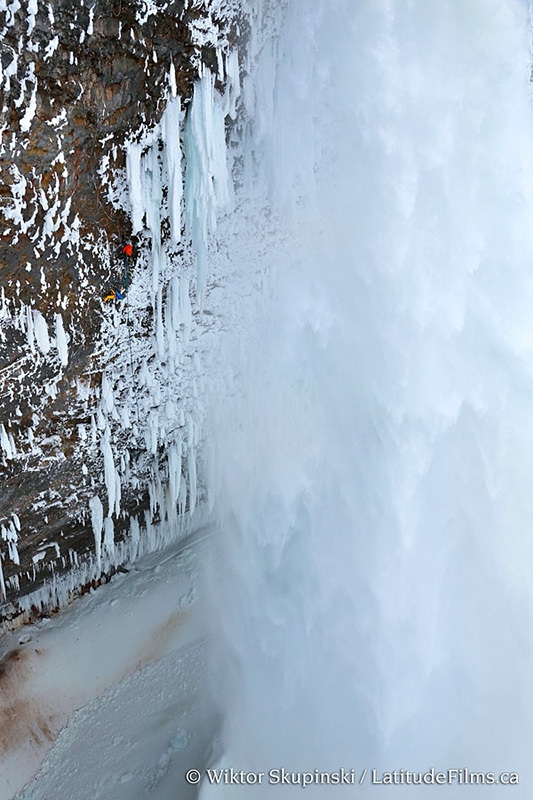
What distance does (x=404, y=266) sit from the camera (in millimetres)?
5344

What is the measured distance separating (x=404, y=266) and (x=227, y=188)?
1.62 metres

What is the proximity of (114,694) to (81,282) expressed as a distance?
180 inches

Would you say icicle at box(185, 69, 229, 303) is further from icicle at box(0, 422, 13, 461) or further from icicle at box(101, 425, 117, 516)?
icicle at box(0, 422, 13, 461)

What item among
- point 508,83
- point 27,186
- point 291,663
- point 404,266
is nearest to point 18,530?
point 291,663

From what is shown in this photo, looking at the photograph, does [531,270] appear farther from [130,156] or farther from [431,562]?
[130,156]

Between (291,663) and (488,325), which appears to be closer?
(488,325)

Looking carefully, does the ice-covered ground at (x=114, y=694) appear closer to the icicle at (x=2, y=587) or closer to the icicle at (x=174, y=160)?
the icicle at (x=2, y=587)

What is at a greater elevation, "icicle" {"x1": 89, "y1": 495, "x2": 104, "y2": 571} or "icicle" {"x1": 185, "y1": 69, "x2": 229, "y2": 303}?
"icicle" {"x1": 185, "y1": 69, "x2": 229, "y2": 303}

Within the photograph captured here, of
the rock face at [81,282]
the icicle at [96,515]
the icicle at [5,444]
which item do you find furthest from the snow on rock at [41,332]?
the icicle at [96,515]

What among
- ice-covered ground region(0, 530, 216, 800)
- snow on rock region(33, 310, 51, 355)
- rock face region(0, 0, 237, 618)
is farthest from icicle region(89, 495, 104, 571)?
snow on rock region(33, 310, 51, 355)

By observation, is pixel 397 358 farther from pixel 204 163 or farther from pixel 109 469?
pixel 109 469

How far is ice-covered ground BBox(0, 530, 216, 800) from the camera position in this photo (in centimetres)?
639

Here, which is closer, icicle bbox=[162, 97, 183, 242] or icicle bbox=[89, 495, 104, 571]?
icicle bbox=[162, 97, 183, 242]

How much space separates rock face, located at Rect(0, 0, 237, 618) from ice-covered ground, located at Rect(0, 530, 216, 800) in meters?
0.61
